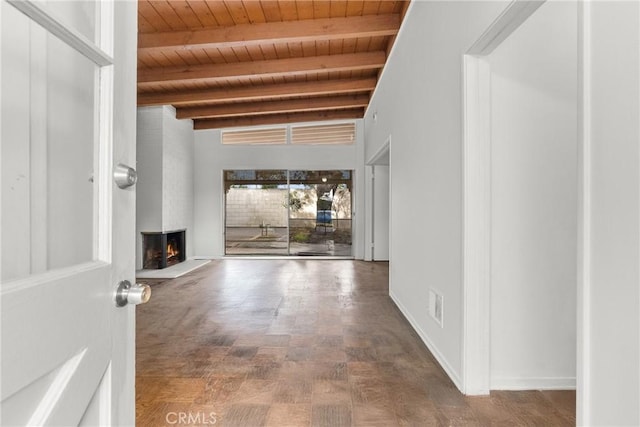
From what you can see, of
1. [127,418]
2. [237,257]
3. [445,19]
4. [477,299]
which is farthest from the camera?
[237,257]

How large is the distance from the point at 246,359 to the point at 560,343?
76.1 inches

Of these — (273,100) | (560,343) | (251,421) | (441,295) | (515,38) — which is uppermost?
(273,100)

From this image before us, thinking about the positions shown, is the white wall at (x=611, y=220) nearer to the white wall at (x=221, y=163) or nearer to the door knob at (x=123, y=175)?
the door knob at (x=123, y=175)

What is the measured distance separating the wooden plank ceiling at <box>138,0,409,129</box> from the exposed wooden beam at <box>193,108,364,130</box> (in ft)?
0.93

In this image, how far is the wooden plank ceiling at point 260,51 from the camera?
3432mm

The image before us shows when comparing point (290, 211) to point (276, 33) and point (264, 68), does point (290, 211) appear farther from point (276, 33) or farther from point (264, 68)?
point (276, 33)

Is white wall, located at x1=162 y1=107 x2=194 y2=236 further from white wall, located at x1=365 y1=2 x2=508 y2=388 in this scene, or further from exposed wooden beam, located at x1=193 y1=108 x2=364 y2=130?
white wall, located at x1=365 y1=2 x2=508 y2=388

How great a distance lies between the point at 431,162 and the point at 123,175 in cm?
216

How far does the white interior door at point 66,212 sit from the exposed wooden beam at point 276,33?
3167 millimetres

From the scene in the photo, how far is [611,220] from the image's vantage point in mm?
956

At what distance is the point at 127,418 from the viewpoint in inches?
31.3

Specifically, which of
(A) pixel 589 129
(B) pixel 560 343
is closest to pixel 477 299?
(B) pixel 560 343

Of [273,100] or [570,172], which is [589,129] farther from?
[273,100]

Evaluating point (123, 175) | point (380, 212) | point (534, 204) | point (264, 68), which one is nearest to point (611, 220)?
point (534, 204)
